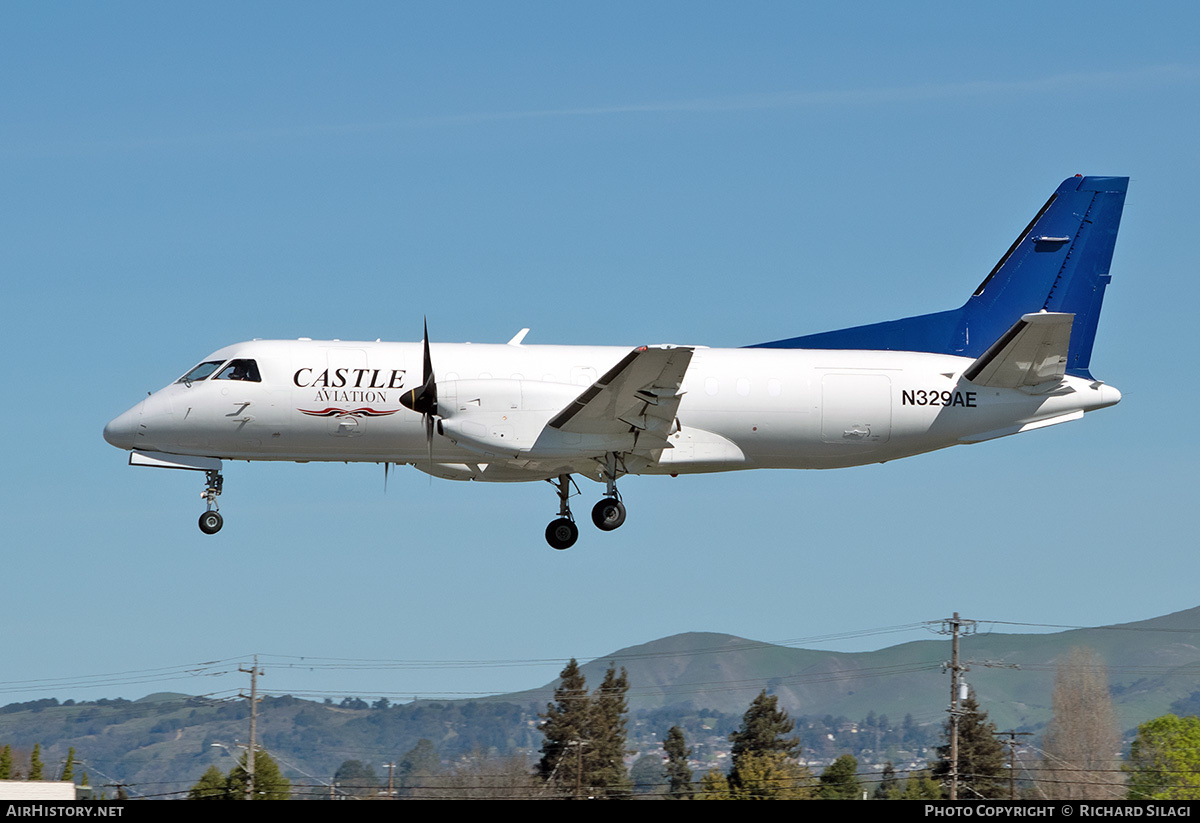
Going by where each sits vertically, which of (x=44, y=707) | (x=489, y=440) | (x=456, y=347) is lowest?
(x=44, y=707)

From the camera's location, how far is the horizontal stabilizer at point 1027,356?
74.5ft

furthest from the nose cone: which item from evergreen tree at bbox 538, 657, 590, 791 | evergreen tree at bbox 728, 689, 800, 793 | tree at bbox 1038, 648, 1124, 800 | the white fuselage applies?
tree at bbox 1038, 648, 1124, 800

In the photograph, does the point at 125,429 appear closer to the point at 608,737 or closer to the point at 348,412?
the point at 348,412

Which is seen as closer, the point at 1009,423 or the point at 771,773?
the point at 1009,423

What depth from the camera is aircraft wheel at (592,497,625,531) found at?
2339 centimetres

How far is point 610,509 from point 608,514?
93 mm

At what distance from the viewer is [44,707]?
127m

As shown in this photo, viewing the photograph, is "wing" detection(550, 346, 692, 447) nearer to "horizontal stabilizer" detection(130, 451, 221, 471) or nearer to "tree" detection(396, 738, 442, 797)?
"horizontal stabilizer" detection(130, 451, 221, 471)

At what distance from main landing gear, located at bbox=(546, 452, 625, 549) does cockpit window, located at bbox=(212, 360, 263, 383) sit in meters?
5.78

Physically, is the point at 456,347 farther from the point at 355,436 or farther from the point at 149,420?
the point at 149,420
